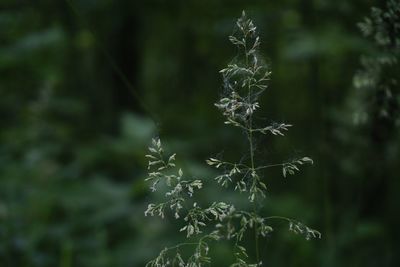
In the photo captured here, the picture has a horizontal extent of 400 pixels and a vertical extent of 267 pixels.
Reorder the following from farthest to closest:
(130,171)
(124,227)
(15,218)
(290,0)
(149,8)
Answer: (149,8)
(130,171)
(290,0)
(124,227)
(15,218)

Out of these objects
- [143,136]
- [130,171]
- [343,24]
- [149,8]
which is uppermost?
[149,8]

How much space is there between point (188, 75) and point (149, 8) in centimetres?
45

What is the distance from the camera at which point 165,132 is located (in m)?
2.57

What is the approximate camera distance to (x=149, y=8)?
3.93 metres

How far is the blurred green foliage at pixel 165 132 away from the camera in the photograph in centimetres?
227

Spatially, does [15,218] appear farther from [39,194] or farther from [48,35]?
[48,35]

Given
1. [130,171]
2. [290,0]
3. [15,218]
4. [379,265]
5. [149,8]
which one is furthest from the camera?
[149,8]

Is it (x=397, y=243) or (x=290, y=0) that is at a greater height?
(x=290, y=0)

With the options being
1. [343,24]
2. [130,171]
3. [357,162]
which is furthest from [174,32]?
[357,162]

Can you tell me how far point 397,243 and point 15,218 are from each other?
4.50 feet

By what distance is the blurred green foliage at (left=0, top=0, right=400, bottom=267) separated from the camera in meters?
2.27

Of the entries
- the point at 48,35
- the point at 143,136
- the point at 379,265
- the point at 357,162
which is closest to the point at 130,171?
the point at 143,136

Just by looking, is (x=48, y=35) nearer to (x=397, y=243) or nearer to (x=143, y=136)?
(x=143, y=136)

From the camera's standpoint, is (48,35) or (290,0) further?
(290,0)
